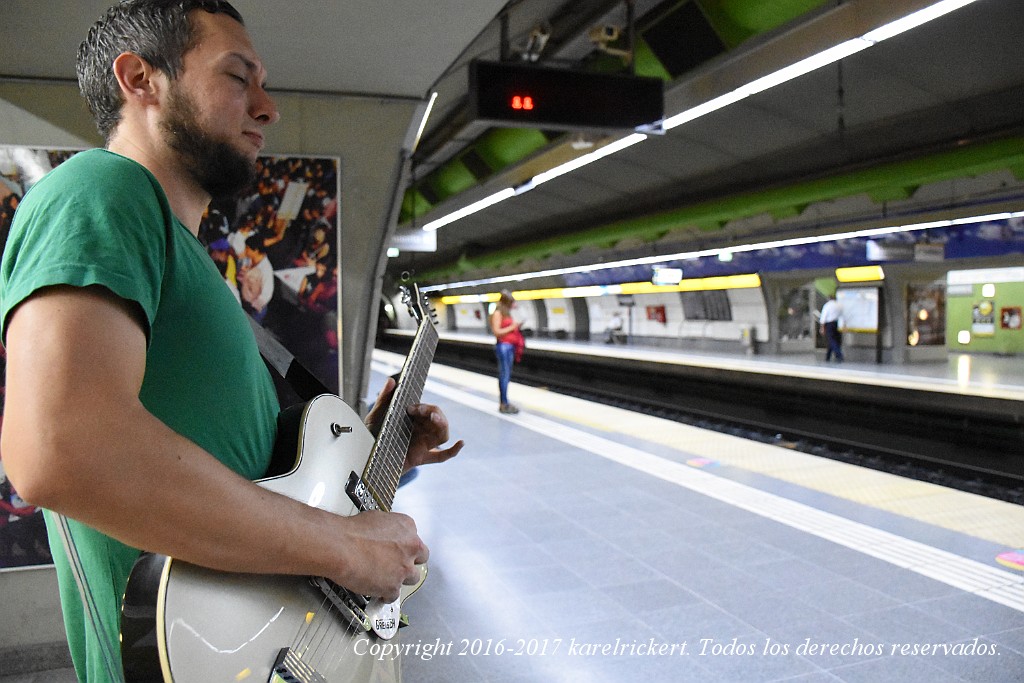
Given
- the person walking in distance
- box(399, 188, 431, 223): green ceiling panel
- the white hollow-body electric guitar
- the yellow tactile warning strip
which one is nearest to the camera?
the white hollow-body electric guitar

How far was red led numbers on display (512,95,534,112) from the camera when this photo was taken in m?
5.58

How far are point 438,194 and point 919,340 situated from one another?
14.1 meters

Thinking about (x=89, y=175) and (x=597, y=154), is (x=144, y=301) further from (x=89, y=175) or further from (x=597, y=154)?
(x=597, y=154)

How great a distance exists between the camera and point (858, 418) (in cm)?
1388

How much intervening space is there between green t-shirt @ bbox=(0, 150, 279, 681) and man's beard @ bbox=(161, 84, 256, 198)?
0.32ft

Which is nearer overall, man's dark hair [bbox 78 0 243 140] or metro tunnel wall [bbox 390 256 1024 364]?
man's dark hair [bbox 78 0 243 140]

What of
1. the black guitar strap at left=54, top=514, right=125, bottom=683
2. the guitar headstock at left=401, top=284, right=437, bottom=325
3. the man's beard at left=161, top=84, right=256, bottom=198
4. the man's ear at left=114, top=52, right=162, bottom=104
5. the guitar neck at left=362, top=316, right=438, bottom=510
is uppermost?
the man's ear at left=114, top=52, right=162, bottom=104

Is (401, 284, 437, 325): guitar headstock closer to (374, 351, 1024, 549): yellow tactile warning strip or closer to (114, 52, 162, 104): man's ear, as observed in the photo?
(114, 52, 162, 104): man's ear

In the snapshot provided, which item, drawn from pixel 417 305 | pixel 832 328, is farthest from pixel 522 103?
pixel 832 328

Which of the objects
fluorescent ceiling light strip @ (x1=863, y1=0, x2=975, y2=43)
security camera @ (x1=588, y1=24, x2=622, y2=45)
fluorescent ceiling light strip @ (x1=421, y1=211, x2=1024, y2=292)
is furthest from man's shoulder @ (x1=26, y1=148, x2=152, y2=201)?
fluorescent ceiling light strip @ (x1=421, y1=211, x2=1024, y2=292)

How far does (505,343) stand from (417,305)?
891 cm

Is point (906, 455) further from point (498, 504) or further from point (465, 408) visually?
Answer: point (498, 504)

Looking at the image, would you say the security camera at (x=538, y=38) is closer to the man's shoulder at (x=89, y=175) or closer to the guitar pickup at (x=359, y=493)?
the guitar pickup at (x=359, y=493)

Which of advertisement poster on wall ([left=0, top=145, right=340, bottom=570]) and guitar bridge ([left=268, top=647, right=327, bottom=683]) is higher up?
advertisement poster on wall ([left=0, top=145, right=340, bottom=570])
